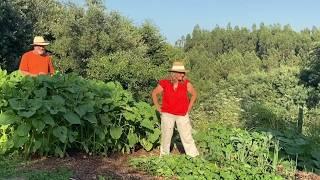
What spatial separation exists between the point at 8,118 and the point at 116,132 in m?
1.49

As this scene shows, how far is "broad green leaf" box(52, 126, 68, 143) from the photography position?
22.1 feet

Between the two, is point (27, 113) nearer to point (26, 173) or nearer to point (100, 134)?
point (26, 173)

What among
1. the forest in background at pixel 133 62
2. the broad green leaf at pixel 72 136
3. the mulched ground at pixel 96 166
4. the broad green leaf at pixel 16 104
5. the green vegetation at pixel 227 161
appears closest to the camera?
the green vegetation at pixel 227 161

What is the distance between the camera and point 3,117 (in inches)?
262

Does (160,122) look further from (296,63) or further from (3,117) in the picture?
(296,63)

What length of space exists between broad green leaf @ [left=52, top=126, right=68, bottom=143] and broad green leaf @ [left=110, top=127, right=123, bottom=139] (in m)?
0.73

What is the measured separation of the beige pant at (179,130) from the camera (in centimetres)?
757

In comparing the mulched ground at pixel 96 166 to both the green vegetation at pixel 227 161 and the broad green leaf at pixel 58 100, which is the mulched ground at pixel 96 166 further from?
the broad green leaf at pixel 58 100

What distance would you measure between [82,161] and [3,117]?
1174mm

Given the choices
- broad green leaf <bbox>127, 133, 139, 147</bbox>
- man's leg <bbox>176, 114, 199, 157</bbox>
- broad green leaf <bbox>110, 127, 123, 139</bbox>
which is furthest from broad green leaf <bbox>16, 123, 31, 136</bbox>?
man's leg <bbox>176, 114, 199, 157</bbox>

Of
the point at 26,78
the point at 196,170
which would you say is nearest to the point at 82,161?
the point at 26,78

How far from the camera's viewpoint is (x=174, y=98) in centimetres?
758

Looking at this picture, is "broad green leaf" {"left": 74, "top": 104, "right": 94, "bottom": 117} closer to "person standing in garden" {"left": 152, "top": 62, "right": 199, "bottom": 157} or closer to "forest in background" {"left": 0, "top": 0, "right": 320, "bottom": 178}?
"person standing in garden" {"left": 152, "top": 62, "right": 199, "bottom": 157}

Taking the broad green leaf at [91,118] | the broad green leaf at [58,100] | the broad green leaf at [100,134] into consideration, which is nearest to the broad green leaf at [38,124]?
the broad green leaf at [58,100]
